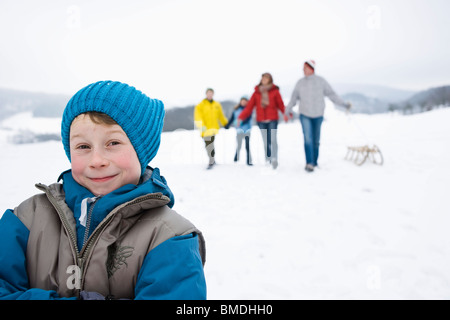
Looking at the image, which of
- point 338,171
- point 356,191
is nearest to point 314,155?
point 338,171

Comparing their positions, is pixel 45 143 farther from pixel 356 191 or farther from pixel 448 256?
pixel 448 256

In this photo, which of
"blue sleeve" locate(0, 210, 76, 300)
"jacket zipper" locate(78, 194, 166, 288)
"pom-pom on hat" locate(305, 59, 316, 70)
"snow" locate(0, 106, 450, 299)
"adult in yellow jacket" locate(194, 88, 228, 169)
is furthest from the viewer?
"adult in yellow jacket" locate(194, 88, 228, 169)

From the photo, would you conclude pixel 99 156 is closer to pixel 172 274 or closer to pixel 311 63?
pixel 172 274

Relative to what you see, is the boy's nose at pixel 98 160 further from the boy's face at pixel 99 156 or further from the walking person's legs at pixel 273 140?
the walking person's legs at pixel 273 140

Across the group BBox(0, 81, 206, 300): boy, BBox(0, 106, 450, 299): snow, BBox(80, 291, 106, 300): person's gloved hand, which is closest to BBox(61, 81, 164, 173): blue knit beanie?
BBox(0, 81, 206, 300): boy

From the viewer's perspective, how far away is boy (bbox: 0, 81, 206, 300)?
36.7 inches

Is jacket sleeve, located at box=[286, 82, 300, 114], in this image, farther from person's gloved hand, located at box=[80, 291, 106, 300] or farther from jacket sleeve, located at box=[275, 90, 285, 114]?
person's gloved hand, located at box=[80, 291, 106, 300]

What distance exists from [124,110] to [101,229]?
18.2 inches

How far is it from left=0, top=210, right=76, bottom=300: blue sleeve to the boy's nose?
341 millimetres

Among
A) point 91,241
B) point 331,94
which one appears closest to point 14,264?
point 91,241

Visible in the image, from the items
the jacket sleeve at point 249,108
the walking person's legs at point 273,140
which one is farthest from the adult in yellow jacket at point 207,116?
the walking person's legs at point 273,140

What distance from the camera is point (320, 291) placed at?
7.42 ft

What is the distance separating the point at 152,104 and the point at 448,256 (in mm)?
3077
